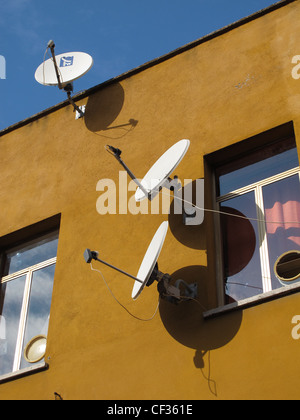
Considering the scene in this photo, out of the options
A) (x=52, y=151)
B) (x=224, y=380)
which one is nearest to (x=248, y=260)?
(x=224, y=380)

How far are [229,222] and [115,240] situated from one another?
1695 mm

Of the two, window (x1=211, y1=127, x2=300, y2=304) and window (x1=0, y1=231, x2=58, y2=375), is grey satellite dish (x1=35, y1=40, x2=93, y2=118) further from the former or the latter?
window (x1=211, y1=127, x2=300, y2=304)

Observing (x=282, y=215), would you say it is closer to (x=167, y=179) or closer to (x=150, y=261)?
(x=167, y=179)

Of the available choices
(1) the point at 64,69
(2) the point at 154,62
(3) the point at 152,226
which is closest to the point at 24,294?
(3) the point at 152,226

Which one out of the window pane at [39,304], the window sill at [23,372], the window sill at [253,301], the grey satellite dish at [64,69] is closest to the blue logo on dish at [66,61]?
the grey satellite dish at [64,69]

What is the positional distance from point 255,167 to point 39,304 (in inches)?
156

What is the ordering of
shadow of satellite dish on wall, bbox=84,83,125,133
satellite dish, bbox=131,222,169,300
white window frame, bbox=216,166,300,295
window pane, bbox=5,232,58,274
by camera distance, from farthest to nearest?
shadow of satellite dish on wall, bbox=84,83,125,133
window pane, bbox=5,232,58,274
white window frame, bbox=216,166,300,295
satellite dish, bbox=131,222,169,300

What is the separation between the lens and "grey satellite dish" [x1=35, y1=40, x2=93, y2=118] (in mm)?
12797

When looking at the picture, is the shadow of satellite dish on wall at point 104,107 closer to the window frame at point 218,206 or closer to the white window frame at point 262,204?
the window frame at point 218,206

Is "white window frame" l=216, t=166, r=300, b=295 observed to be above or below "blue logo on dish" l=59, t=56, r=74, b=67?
below

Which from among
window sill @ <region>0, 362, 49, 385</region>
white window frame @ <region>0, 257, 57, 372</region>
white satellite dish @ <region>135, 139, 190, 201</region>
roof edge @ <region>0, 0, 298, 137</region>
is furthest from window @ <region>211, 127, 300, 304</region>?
white window frame @ <region>0, 257, 57, 372</region>

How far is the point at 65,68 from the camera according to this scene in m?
13.1

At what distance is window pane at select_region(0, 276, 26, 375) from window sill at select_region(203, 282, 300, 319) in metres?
3.75
